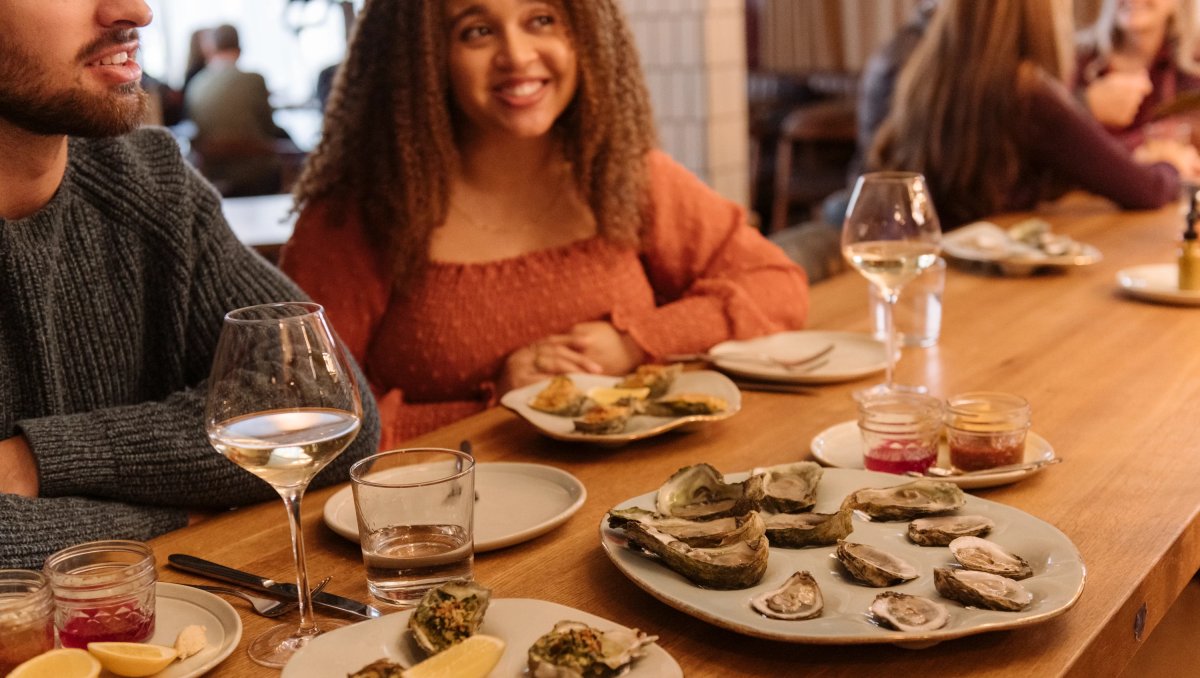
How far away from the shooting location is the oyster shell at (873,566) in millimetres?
982

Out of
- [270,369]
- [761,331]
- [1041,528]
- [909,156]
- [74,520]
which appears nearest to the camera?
[270,369]

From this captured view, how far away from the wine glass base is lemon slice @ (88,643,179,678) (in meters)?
0.07

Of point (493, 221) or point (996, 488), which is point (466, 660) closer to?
point (996, 488)

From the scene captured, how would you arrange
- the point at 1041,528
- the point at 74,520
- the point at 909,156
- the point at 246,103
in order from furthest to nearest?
the point at 246,103, the point at 909,156, the point at 74,520, the point at 1041,528

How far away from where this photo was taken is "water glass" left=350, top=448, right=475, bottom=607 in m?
0.98

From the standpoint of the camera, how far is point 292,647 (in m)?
0.96

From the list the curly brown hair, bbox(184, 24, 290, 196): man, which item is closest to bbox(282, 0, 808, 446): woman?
the curly brown hair

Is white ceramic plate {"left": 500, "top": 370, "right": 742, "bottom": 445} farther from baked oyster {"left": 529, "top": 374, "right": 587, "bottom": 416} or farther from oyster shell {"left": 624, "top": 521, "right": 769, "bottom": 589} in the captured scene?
oyster shell {"left": 624, "top": 521, "right": 769, "bottom": 589}

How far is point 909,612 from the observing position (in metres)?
0.92

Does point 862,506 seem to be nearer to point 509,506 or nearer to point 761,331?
point 509,506

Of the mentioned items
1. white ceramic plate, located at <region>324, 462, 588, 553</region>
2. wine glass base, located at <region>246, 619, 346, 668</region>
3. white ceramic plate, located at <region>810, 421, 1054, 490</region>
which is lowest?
white ceramic plate, located at <region>810, 421, 1054, 490</region>

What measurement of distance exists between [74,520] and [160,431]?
0.45 ft

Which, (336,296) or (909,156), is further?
(909,156)

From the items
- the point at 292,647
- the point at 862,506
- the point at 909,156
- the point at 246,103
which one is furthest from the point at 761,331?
the point at 246,103
